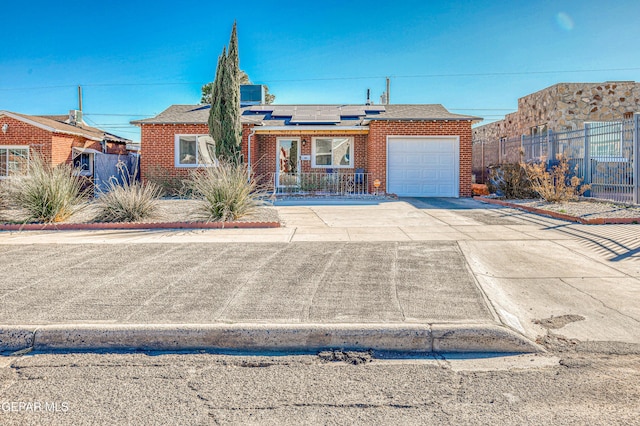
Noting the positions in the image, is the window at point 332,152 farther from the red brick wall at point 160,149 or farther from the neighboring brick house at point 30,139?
the neighboring brick house at point 30,139

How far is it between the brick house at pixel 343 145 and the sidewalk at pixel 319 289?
30.9 feet

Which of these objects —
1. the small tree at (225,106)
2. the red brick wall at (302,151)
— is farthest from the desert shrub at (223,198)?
the red brick wall at (302,151)

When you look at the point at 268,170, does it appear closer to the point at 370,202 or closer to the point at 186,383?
the point at 370,202

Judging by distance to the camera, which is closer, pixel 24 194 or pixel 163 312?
pixel 163 312

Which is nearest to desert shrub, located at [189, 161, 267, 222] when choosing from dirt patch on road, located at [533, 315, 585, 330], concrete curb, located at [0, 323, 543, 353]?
concrete curb, located at [0, 323, 543, 353]

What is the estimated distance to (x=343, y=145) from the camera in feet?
66.4

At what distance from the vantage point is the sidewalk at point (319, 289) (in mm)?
3885

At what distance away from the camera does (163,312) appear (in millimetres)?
4344

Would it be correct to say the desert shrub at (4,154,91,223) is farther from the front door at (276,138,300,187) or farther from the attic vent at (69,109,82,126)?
the attic vent at (69,109,82,126)

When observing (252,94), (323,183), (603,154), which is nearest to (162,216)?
(323,183)

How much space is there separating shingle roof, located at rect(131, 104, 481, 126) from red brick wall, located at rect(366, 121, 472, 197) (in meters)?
0.29

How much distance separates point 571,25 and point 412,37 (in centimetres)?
654

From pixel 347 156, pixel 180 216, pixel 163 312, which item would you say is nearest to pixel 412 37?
pixel 347 156

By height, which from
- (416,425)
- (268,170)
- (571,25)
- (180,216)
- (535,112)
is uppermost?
(571,25)
